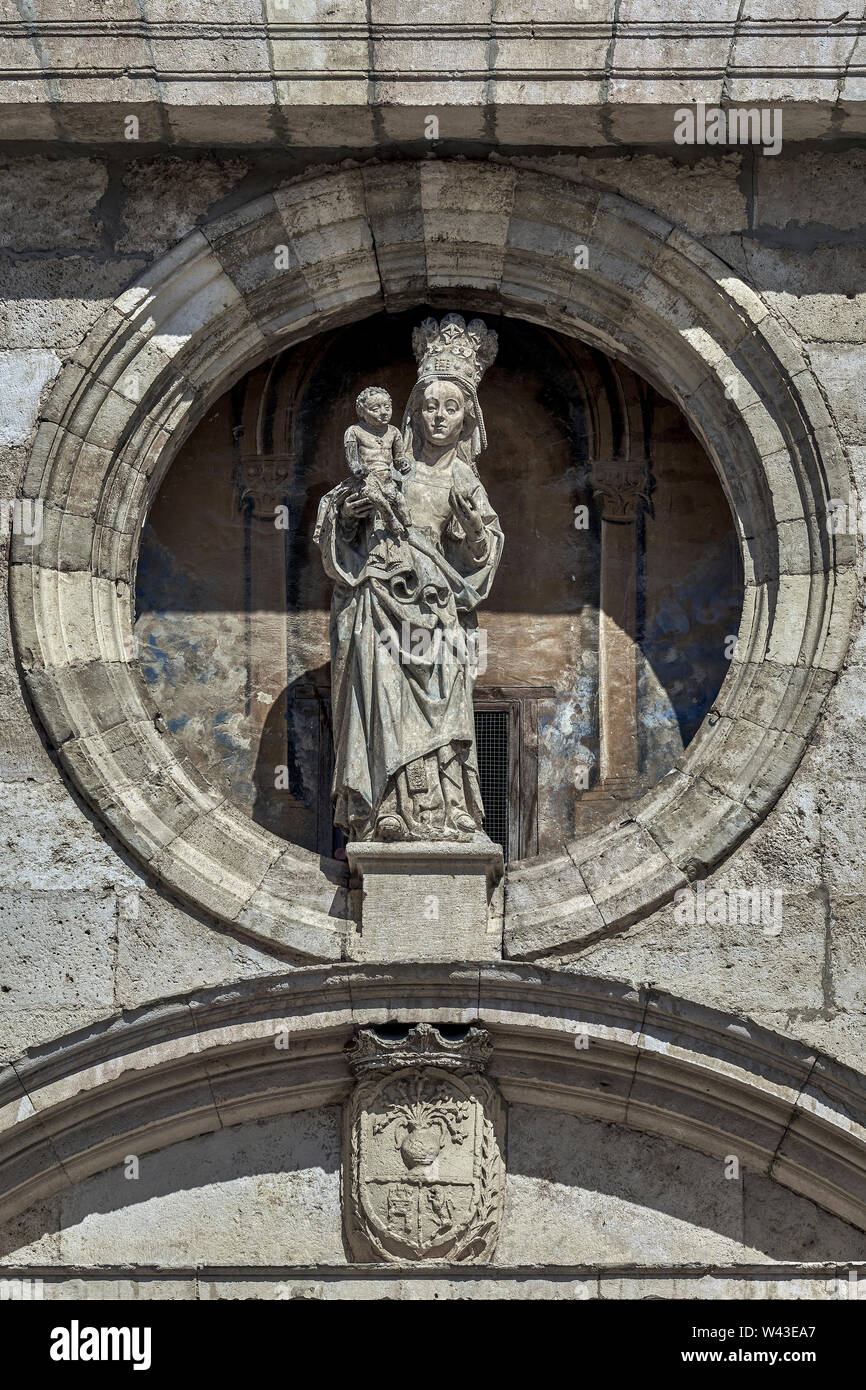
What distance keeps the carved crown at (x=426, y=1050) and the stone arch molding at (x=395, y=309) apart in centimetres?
35

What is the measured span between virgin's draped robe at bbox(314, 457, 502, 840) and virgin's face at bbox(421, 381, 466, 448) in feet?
0.61

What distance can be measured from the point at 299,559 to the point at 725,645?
1621 mm

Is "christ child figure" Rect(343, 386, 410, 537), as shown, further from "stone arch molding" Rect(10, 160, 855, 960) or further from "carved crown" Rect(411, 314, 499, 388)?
"stone arch molding" Rect(10, 160, 855, 960)

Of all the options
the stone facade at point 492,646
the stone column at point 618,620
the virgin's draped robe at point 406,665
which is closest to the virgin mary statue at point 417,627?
the virgin's draped robe at point 406,665

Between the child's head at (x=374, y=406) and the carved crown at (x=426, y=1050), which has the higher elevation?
the child's head at (x=374, y=406)

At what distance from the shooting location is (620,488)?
11828 millimetres

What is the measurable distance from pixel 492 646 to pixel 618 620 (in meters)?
0.48

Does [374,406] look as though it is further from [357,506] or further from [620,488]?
[620,488]

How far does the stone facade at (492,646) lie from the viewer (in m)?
10.5

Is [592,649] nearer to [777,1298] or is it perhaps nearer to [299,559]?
[299,559]

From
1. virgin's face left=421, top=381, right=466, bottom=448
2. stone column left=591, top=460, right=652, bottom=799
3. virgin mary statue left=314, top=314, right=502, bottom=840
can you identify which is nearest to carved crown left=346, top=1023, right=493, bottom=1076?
virgin mary statue left=314, top=314, right=502, bottom=840

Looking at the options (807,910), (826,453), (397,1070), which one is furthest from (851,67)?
(397,1070)

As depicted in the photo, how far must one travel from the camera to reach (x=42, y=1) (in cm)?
1100

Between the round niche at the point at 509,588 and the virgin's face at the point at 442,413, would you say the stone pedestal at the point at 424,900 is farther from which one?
the virgin's face at the point at 442,413
